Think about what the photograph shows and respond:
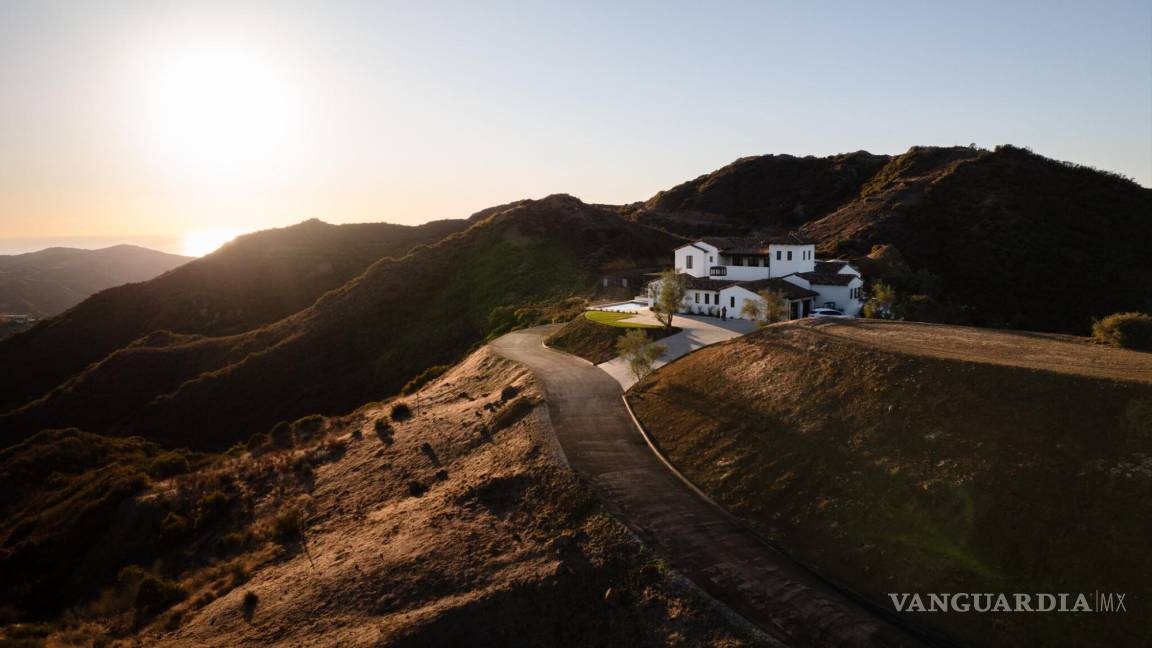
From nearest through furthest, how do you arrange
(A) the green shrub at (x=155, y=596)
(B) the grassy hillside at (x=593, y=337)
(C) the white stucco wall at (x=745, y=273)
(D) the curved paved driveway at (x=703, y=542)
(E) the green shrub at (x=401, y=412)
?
1. (D) the curved paved driveway at (x=703, y=542)
2. (A) the green shrub at (x=155, y=596)
3. (E) the green shrub at (x=401, y=412)
4. (B) the grassy hillside at (x=593, y=337)
5. (C) the white stucco wall at (x=745, y=273)

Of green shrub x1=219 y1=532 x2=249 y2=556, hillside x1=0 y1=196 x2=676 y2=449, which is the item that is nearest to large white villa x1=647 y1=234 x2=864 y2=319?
hillside x1=0 y1=196 x2=676 y2=449

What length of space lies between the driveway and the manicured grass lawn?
106 cm

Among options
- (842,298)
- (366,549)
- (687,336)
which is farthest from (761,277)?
(366,549)

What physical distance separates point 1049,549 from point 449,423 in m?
26.9

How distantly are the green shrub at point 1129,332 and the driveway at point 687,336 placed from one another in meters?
19.4

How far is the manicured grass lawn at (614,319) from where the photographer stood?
48822 millimetres

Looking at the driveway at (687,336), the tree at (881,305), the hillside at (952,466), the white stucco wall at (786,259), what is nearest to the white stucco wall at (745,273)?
the white stucco wall at (786,259)

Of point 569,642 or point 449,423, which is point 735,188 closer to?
point 449,423

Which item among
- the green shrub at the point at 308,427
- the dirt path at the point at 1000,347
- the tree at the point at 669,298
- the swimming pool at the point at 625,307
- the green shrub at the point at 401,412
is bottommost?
the green shrub at the point at 308,427

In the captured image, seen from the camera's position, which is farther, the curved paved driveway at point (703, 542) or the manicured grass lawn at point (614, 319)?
the manicured grass lawn at point (614, 319)

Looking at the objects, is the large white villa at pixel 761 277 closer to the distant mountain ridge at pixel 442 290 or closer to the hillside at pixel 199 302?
the distant mountain ridge at pixel 442 290

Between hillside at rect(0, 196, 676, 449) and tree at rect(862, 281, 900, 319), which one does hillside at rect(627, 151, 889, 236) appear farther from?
tree at rect(862, 281, 900, 319)

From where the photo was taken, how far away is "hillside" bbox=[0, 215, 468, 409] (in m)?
89.0

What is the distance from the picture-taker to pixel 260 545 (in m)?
27.9
